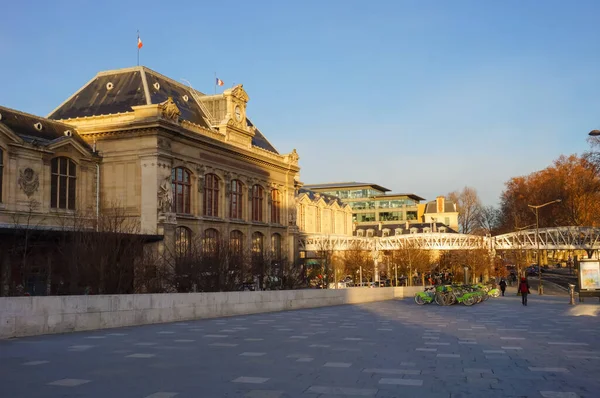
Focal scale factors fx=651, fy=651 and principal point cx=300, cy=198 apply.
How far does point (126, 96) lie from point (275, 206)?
22347 millimetres

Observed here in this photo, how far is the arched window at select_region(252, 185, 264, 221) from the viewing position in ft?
227

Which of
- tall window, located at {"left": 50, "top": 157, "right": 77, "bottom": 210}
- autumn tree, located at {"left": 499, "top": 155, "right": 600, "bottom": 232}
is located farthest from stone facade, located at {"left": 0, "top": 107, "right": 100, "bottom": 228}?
autumn tree, located at {"left": 499, "top": 155, "right": 600, "bottom": 232}

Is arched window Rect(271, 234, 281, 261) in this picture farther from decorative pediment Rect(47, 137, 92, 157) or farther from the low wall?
the low wall

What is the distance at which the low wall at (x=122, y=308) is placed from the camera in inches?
748

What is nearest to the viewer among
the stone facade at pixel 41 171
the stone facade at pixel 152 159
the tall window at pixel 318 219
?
the stone facade at pixel 41 171

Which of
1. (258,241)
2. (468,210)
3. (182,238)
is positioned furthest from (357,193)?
(182,238)

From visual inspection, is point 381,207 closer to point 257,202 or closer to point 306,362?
point 257,202

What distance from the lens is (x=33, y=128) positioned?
50125 millimetres

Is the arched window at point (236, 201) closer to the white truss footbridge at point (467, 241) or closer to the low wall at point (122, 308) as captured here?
the white truss footbridge at point (467, 241)

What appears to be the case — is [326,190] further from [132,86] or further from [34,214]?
[34,214]

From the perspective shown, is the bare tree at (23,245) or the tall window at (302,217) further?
the tall window at (302,217)

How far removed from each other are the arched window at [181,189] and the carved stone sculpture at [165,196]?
1715 millimetres

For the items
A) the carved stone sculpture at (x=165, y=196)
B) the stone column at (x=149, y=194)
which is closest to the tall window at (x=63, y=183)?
the stone column at (x=149, y=194)

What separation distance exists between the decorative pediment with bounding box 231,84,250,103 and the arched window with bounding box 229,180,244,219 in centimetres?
886
